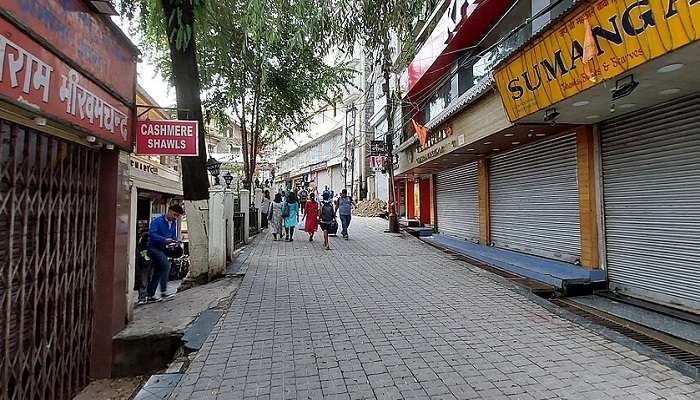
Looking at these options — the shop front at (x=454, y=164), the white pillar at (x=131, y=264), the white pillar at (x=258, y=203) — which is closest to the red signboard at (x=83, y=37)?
the white pillar at (x=131, y=264)

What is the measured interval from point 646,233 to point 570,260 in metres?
1.81

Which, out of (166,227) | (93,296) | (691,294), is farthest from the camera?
(166,227)

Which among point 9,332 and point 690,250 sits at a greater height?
point 690,250

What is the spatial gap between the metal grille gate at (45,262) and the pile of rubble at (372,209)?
20.2m

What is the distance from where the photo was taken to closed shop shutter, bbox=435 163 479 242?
12500mm

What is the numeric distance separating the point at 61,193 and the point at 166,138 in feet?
5.55

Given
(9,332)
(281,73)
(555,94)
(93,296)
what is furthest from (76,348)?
(281,73)

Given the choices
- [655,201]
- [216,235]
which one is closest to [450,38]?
[655,201]

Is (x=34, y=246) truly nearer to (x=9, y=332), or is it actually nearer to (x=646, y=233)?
(x=9, y=332)

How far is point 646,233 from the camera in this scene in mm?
6062

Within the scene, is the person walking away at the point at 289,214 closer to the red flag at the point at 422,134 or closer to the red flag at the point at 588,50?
the red flag at the point at 422,134

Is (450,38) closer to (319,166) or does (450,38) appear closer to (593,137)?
(593,137)

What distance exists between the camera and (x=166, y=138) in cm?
557

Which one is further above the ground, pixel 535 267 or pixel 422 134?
pixel 422 134
